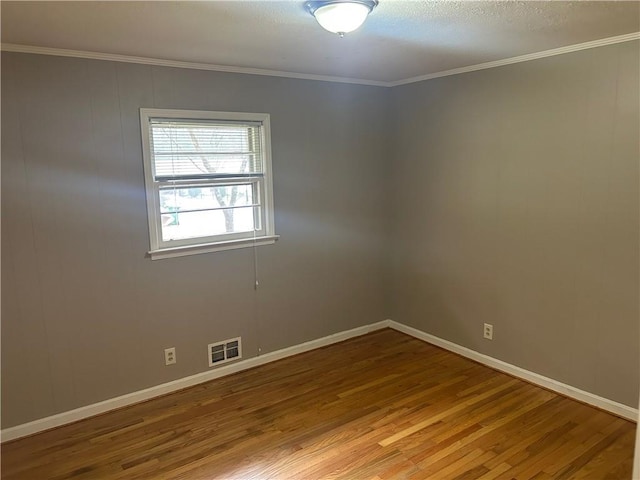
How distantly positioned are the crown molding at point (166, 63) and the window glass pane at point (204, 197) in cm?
79

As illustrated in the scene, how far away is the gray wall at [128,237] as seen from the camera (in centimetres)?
273

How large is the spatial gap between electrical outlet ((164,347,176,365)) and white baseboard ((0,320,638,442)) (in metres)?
0.15

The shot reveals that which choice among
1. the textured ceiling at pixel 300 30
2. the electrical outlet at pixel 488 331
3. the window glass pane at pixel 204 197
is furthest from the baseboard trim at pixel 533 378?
the textured ceiling at pixel 300 30

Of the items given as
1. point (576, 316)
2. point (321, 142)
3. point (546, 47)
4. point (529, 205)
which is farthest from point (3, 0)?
point (576, 316)

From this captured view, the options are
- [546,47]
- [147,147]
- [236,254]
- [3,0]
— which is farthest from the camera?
[236,254]

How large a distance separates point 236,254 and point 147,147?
3.18 ft

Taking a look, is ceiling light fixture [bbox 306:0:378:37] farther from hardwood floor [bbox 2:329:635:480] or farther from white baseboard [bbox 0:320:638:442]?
white baseboard [bbox 0:320:638:442]

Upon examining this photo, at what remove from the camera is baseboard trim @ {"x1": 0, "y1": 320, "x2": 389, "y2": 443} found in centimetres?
286

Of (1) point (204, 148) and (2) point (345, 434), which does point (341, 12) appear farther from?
(2) point (345, 434)

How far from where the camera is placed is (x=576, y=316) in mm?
3088

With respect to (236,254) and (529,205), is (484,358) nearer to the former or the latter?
(529,205)

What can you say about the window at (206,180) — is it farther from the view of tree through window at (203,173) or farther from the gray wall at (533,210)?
the gray wall at (533,210)

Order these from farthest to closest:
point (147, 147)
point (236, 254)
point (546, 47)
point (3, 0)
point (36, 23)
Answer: point (236, 254) → point (147, 147) → point (546, 47) → point (36, 23) → point (3, 0)

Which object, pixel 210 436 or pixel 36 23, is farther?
pixel 210 436
